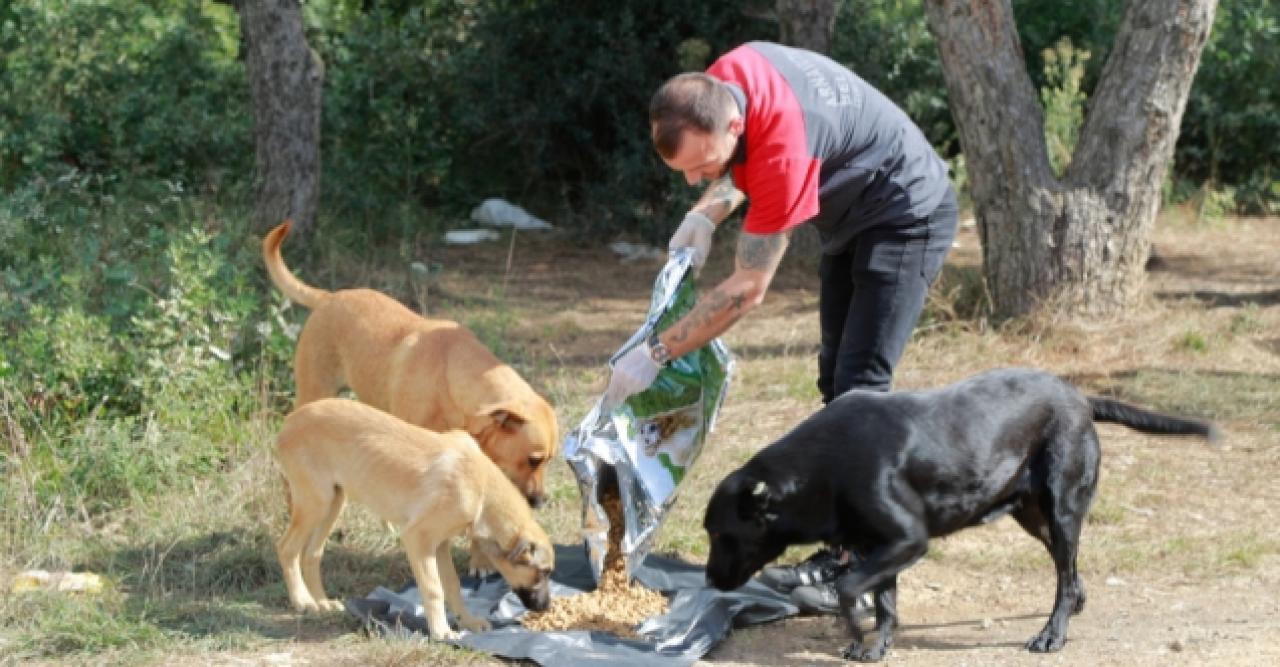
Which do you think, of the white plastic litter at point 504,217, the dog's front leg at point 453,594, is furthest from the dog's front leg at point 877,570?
the white plastic litter at point 504,217

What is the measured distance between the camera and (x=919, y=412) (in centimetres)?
557

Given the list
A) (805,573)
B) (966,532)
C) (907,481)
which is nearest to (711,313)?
(907,481)

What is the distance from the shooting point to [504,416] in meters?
6.16

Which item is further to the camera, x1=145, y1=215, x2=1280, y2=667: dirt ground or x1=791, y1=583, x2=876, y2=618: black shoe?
x1=791, y1=583, x2=876, y2=618: black shoe

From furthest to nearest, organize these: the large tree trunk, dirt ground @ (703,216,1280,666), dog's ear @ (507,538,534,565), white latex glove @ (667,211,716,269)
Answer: the large tree trunk, white latex glove @ (667,211,716,269), dog's ear @ (507,538,534,565), dirt ground @ (703,216,1280,666)

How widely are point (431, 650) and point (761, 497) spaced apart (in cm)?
134

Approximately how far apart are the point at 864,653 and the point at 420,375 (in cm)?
231

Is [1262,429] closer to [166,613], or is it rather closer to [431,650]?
[431,650]

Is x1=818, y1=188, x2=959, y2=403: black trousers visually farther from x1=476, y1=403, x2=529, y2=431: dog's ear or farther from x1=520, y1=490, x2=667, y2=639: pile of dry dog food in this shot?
x1=476, y1=403, x2=529, y2=431: dog's ear

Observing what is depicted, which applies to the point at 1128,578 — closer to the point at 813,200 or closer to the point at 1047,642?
the point at 1047,642

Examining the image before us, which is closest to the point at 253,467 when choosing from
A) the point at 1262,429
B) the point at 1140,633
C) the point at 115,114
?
the point at 1140,633

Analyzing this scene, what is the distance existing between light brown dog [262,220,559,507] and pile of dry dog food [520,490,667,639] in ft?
1.19

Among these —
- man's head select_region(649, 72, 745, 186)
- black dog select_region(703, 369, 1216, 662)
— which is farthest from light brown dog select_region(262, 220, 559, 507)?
man's head select_region(649, 72, 745, 186)

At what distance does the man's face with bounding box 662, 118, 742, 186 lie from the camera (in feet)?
17.3
